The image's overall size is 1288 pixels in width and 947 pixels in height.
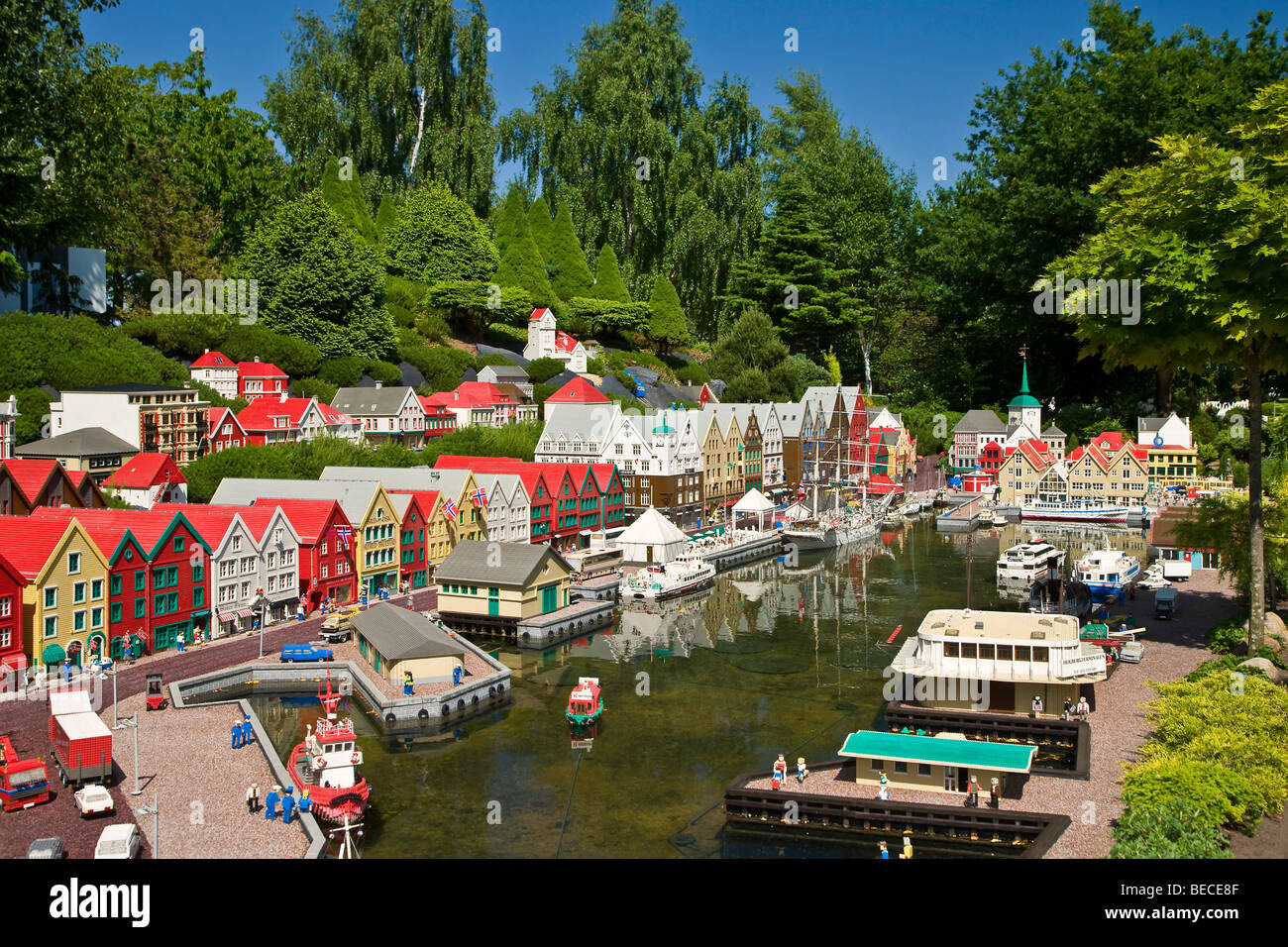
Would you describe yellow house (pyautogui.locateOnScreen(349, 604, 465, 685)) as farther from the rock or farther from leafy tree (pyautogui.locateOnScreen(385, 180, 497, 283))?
leafy tree (pyautogui.locateOnScreen(385, 180, 497, 283))

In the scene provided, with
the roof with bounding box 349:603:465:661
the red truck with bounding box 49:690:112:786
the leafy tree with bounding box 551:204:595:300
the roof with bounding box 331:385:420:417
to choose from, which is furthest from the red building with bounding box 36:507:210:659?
the leafy tree with bounding box 551:204:595:300

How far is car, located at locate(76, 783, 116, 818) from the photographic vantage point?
27938mm

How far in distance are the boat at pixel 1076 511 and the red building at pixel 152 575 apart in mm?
70184

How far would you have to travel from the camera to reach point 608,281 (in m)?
114

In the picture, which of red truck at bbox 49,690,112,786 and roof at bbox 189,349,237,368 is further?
roof at bbox 189,349,237,368

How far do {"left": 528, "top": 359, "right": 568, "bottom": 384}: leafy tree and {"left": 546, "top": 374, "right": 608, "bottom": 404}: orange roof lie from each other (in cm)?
907

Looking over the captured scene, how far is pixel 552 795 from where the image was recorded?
31891 millimetres

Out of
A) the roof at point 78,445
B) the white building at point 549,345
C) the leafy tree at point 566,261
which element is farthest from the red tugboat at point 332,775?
the leafy tree at point 566,261

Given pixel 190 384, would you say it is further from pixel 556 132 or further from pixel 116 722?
pixel 556 132

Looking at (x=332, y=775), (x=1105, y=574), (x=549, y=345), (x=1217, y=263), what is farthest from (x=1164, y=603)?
(x=549, y=345)

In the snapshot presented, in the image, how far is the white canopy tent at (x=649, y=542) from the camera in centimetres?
6731

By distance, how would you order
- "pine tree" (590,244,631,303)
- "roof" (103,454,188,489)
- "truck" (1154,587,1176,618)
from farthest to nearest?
"pine tree" (590,244,631,303)
"roof" (103,454,188,489)
"truck" (1154,587,1176,618)

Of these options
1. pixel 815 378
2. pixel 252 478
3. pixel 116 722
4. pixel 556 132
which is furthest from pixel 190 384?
pixel 815 378

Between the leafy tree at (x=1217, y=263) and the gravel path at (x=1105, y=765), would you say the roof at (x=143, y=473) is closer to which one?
the gravel path at (x=1105, y=765)
